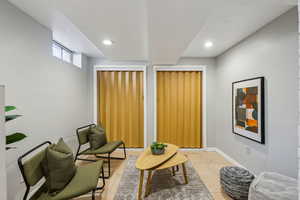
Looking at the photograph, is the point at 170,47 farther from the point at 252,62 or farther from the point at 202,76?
the point at 202,76

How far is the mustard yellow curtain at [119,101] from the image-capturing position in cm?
349

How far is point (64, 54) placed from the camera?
2.83 metres

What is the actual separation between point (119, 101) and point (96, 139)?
45.9 inches

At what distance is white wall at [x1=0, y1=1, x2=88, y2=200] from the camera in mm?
1531

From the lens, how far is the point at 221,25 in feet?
6.53

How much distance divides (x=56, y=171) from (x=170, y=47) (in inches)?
86.3

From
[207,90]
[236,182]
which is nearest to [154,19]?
[236,182]

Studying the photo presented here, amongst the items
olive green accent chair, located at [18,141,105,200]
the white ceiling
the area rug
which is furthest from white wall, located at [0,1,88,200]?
the area rug

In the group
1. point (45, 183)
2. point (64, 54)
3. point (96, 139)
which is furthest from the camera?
point (64, 54)

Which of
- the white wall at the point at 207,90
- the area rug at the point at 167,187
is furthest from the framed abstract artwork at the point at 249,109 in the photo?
the area rug at the point at 167,187

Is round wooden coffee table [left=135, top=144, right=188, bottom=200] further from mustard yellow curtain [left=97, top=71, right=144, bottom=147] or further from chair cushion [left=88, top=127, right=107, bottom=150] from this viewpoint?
mustard yellow curtain [left=97, top=71, right=144, bottom=147]

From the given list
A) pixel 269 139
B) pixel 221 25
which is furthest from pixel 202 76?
pixel 269 139

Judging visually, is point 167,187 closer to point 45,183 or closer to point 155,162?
point 155,162

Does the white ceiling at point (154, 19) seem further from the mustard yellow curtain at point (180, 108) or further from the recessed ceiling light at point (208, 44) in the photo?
the mustard yellow curtain at point (180, 108)
